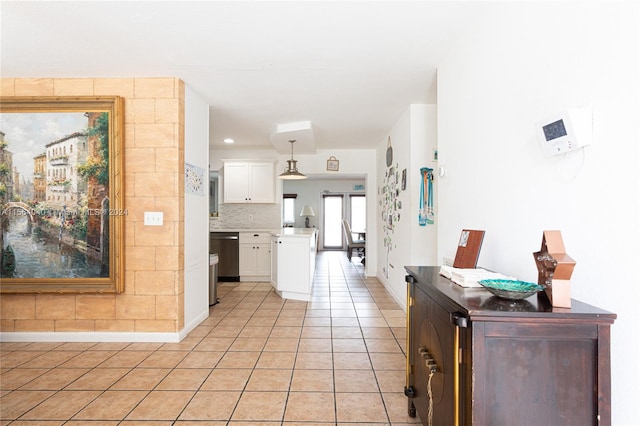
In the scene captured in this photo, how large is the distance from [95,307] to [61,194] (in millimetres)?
1088

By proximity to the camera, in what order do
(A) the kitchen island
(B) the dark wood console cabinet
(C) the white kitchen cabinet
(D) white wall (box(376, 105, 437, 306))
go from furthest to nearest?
(C) the white kitchen cabinet < (A) the kitchen island < (D) white wall (box(376, 105, 437, 306)) < (B) the dark wood console cabinet

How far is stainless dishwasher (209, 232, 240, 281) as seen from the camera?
222 inches

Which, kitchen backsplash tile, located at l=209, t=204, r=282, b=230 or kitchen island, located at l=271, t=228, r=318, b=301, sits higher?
kitchen backsplash tile, located at l=209, t=204, r=282, b=230

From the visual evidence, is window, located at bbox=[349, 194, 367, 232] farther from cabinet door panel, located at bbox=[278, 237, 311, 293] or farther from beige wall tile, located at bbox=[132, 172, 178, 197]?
beige wall tile, located at bbox=[132, 172, 178, 197]

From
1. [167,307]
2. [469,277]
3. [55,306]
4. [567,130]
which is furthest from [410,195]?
[55,306]

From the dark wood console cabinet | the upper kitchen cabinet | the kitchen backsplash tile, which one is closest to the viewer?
the dark wood console cabinet

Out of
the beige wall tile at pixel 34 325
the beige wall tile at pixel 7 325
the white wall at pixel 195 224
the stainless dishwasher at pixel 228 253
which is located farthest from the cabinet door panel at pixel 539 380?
the stainless dishwasher at pixel 228 253

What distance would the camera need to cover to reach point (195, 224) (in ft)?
10.9

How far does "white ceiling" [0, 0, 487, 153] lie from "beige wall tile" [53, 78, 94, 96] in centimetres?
8

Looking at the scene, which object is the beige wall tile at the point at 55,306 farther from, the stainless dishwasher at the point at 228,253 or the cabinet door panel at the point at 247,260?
the cabinet door panel at the point at 247,260

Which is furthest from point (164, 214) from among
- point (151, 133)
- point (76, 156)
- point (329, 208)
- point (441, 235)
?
point (329, 208)

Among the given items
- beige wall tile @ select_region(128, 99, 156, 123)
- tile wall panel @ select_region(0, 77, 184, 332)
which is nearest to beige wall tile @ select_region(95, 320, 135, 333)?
tile wall panel @ select_region(0, 77, 184, 332)

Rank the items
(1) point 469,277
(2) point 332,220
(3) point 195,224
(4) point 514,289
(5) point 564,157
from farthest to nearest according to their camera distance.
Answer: (2) point 332,220
(3) point 195,224
(1) point 469,277
(5) point 564,157
(4) point 514,289

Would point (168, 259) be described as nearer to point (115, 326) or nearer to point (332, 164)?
point (115, 326)
